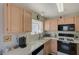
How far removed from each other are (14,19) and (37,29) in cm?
238

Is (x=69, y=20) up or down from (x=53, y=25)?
up

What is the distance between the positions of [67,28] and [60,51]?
886mm

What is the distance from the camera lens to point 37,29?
4.05 meters

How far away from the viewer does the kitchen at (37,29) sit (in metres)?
1.66

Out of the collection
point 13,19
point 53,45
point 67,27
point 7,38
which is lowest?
point 53,45

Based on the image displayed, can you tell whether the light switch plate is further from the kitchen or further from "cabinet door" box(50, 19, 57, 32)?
"cabinet door" box(50, 19, 57, 32)

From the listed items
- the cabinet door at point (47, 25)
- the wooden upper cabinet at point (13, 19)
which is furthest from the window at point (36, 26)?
the wooden upper cabinet at point (13, 19)

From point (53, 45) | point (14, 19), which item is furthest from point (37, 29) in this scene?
point (14, 19)

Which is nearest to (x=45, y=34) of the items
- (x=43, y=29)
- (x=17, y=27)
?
(x=43, y=29)

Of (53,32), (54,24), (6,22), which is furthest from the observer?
(53,32)

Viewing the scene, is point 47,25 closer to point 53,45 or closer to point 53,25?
point 53,25

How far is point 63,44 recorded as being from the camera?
361 centimetres

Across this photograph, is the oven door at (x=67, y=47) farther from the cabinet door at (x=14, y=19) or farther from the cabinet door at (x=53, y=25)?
the cabinet door at (x=14, y=19)
